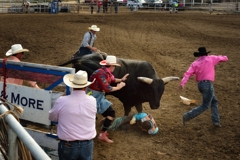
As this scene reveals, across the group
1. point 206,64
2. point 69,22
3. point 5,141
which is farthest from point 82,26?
point 5,141

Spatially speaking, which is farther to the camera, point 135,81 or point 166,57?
point 166,57

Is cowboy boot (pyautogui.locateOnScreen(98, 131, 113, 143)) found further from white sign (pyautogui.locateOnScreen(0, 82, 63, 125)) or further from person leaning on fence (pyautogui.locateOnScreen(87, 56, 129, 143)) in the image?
white sign (pyautogui.locateOnScreen(0, 82, 63, 125))

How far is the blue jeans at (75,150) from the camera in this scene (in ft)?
15.9

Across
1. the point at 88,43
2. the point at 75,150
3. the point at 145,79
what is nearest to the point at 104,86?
the point at 145,79

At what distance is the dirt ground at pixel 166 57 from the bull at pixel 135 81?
1.90 feet

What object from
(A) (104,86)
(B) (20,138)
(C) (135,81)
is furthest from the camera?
(C) (135,81)

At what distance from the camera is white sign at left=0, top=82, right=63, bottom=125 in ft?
21.1

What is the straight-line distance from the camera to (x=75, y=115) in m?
4.80

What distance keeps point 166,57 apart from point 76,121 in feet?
40.5

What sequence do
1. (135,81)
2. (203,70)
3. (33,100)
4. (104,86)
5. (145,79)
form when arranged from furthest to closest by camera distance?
(135,81), (145,79), (203,70), (104,86), (33,100)

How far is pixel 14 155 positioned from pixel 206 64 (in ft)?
18.3

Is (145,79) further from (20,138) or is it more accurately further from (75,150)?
(20,138)

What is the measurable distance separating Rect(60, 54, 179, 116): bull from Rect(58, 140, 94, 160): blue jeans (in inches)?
152

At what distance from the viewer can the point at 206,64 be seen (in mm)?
8289
